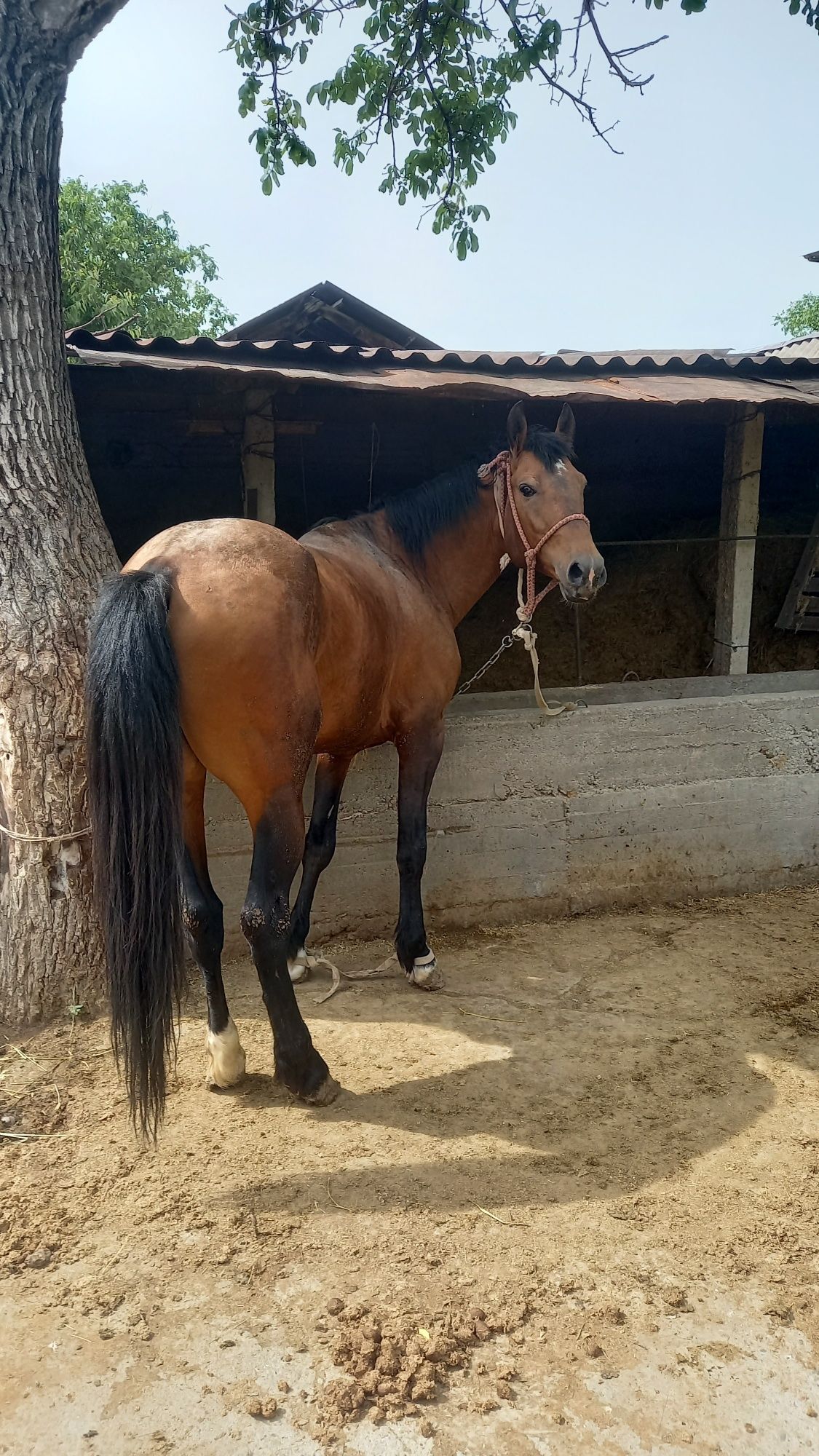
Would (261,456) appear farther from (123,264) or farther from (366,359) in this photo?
(123,264)

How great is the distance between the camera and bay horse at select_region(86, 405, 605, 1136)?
7.50 ft

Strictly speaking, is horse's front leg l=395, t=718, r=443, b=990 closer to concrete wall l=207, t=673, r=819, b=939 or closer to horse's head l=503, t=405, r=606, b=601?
concrete wall l=207, t=673, r=819, b=939

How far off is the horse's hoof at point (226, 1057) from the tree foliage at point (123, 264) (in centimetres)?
1672

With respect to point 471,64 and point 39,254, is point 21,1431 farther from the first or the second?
point 471,64

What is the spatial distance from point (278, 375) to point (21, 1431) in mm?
3673

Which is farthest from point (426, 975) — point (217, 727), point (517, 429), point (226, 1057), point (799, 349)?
point (799, 349)

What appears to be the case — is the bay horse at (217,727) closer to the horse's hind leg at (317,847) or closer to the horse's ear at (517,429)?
the horse's hind leg at (317,847)

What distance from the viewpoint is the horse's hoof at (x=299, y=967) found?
12.3ft

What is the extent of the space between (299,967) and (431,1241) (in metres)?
1.74

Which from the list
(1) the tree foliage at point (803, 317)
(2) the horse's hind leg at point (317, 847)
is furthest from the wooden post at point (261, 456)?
(1) the tree foliage at point (803, 317)

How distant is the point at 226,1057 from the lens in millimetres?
2791

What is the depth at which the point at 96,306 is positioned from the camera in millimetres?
16984

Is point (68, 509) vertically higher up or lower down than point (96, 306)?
lower down

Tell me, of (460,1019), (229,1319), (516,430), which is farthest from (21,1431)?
(516,430)
